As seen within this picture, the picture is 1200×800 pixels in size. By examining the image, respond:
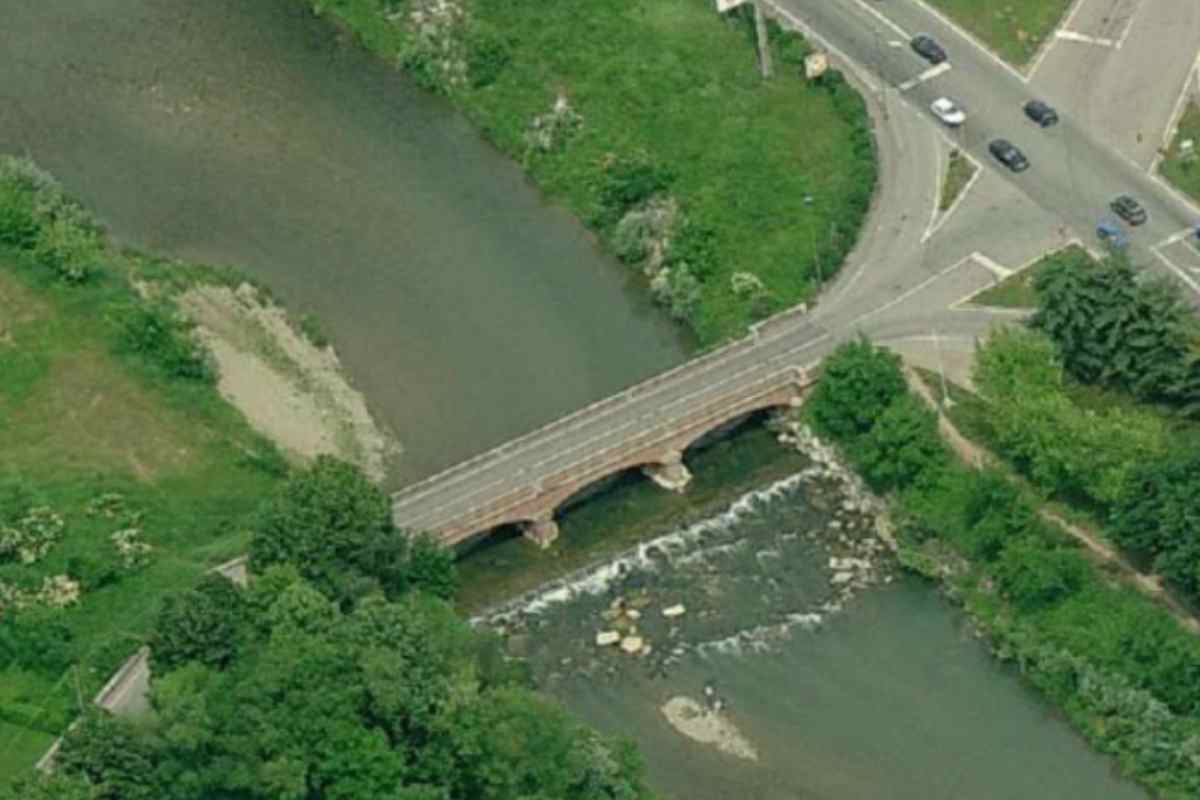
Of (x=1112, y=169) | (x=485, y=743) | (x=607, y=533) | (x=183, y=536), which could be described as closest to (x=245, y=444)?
(x=183, y=536)

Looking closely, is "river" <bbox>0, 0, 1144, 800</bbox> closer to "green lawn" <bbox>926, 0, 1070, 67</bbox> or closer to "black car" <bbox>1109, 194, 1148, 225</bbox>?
"black car" <bbox>1109, 194, 1148, 225</bbox>

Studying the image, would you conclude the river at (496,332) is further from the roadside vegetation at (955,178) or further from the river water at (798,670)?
the roadside vegetation at (955,178)

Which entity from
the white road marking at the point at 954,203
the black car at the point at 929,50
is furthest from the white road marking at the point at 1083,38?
the white road marking at the point at 954,203

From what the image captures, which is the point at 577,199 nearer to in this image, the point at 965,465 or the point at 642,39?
the point at 642,39

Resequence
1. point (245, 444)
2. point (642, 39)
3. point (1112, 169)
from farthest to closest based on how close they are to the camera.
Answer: point (642, 39), point (1112, 169), point (245, 444)

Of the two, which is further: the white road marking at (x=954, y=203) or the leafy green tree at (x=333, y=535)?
the white road marking at (x=954, y=203)
